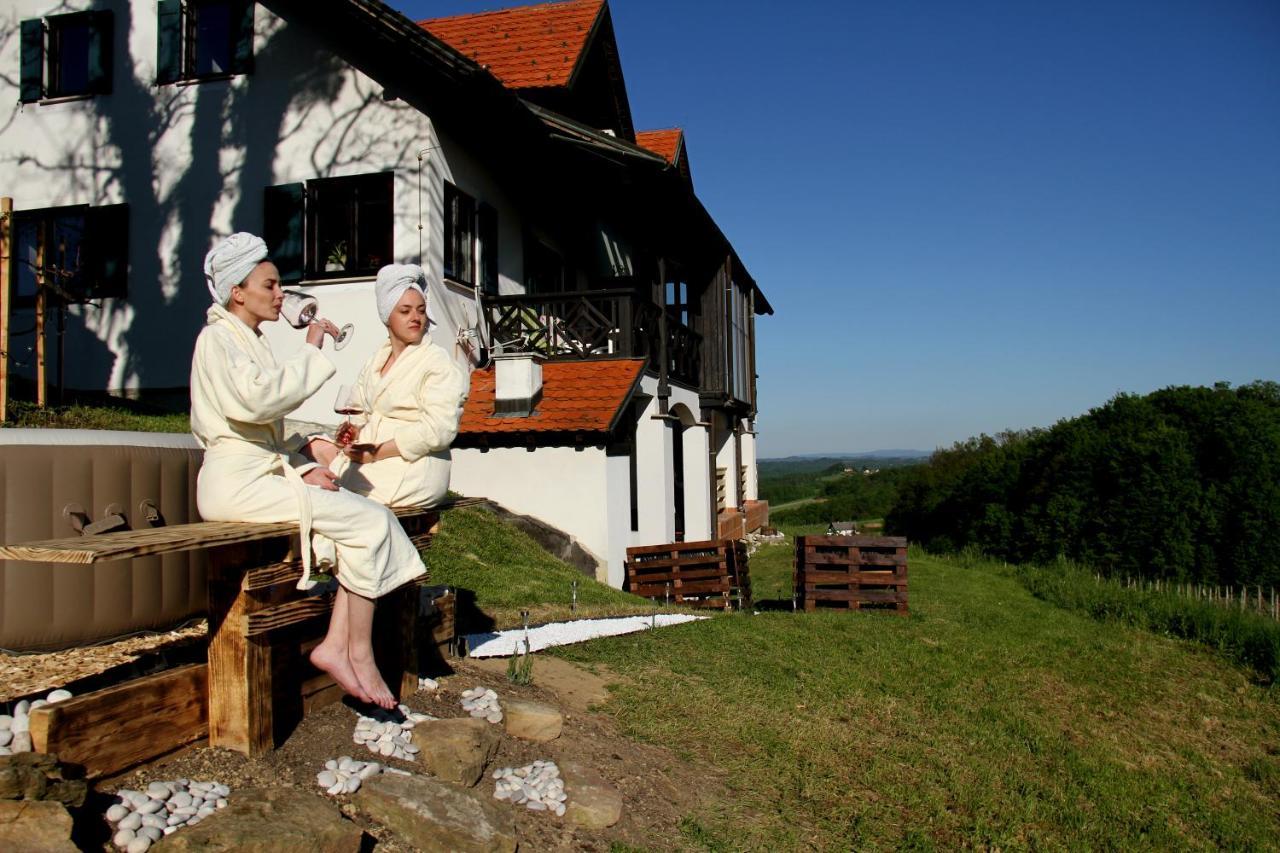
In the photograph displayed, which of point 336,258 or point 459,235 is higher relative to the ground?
point 459,235

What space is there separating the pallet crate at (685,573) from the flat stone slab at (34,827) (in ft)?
32.5

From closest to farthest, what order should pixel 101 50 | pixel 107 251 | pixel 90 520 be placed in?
pixel 90 520, pixel 107 251, pixel 101 50

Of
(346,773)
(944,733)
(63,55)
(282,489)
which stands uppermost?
(63,55)

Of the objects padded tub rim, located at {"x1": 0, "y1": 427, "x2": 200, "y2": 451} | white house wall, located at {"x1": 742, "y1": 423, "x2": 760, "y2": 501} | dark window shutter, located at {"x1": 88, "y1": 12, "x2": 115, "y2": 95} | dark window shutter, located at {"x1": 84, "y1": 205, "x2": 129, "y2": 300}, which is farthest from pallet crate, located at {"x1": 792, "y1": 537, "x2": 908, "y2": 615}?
white house wall, located at {"x1": 742, "y1": 423, "x2": 760, "y2": 501}

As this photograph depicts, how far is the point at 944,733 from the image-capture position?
6605 mm

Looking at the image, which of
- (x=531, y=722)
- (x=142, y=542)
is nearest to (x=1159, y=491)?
(x=531, y=722)

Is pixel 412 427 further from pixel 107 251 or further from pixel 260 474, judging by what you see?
pixel 107 251

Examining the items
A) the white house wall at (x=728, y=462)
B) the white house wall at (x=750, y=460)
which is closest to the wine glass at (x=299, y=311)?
the white house wall at (x=728, y=462)

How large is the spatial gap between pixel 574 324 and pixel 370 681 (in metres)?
10.6

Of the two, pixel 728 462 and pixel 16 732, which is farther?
pixel 728 462

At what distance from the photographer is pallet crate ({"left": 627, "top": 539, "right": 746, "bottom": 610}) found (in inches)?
489

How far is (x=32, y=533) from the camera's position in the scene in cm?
476

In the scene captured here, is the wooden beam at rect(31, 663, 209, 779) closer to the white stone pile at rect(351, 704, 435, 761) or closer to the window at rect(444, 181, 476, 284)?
the white stone pile at rect(351, 704, 435, 761)

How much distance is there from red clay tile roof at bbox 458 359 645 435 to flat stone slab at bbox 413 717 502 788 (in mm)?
7983
